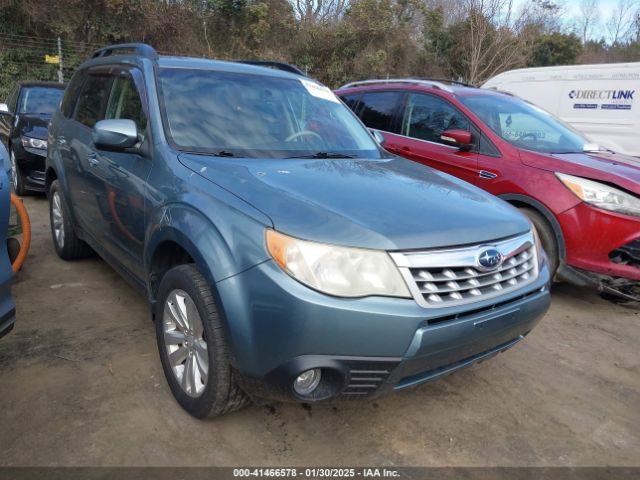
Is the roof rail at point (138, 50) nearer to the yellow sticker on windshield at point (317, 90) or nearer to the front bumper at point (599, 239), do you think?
the yellow sticker on windshield at point (317, 90)

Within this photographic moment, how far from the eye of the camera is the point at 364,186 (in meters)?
2.47

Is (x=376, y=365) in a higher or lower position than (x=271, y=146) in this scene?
lower

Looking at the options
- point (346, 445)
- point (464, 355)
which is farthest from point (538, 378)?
point (346, 445)

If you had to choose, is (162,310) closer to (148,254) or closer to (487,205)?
(148,254)

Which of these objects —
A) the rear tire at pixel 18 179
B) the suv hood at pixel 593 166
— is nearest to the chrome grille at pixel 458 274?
the suv hood at pixel 593 166

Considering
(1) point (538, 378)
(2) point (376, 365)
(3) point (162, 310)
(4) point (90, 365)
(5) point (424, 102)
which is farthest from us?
(5) point (424, 102)

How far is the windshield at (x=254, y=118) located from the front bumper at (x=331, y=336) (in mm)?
1051

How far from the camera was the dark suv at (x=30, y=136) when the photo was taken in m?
6.34

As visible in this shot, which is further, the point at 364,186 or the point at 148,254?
the point at 148,254

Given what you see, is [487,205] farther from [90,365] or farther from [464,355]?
[90,365]

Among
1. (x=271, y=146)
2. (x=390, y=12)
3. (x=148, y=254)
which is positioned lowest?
(x=148, y=254)

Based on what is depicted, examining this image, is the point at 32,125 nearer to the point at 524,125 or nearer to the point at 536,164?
the point at 524,125

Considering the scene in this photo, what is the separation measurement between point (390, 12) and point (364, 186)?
20.8m

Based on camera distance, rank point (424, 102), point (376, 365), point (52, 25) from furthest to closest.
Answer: point (52, 25), point (424, 102), point (376, 365)
